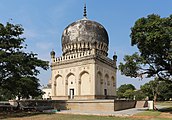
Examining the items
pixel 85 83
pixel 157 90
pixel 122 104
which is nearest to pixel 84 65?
pixel 85 83

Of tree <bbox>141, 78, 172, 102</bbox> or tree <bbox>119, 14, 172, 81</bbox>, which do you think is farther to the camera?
tree <bbox>141, 78, 172, 102</bbox>

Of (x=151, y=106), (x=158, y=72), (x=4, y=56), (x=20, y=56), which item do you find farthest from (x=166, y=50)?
(x=4, y=56)

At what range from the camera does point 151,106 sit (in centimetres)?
2650

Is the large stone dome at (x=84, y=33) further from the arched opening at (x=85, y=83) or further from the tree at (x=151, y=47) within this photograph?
the tree at (x=151, y=47)

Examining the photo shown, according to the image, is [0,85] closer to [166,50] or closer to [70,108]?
[70,108]

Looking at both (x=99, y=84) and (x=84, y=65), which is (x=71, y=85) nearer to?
(x=84, y=65)

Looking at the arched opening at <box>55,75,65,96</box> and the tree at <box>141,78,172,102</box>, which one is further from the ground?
the arched opening at <box>55,75,65,96</box>

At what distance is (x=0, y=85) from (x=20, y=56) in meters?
3.25

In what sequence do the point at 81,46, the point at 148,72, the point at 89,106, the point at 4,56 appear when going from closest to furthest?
the point at 4,56 < the point at 148,72 < the point at 89,106 < the point at 81,46

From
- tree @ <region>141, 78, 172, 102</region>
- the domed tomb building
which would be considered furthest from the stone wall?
tree @ <region>141, 78, 172, 102</region>

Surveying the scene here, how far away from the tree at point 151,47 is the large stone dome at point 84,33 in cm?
1050

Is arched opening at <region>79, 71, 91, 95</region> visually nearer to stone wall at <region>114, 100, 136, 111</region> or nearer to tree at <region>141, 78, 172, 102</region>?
stone wall at <region>114, 100, 136, 111</region>

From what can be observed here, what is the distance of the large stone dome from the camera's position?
3183 centimetres

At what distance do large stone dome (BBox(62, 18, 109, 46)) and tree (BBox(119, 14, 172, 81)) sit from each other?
1050 cm
